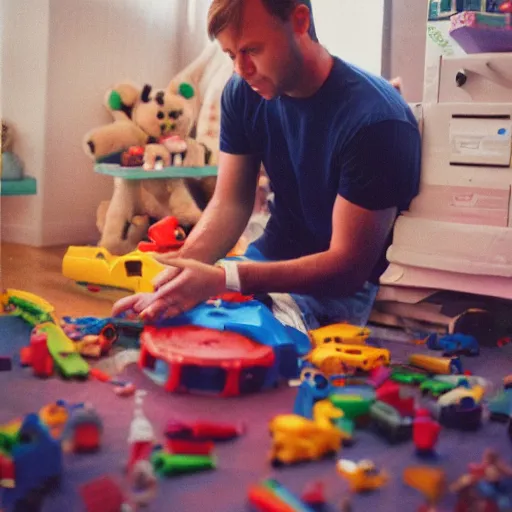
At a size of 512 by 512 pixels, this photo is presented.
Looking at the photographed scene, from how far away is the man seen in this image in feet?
3.89

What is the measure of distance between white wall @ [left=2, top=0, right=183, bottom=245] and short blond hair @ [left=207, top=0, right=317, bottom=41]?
3.36 feet

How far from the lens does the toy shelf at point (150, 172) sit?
6.42 ft

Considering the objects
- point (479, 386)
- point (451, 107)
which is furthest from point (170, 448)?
point (451, 107)

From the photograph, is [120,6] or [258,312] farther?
[120,6]

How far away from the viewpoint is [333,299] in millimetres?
1315

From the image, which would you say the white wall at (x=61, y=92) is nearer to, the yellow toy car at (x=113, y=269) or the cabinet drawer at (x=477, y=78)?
the yellow toy car at (x=113, y=269)

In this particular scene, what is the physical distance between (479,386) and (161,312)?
474 mm

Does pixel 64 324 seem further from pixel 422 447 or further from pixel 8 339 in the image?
pixel 422 447

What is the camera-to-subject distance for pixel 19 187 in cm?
203

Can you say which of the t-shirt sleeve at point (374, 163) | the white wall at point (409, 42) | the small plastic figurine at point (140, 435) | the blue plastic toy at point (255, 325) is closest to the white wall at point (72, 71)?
the white wall at point (409, 42)

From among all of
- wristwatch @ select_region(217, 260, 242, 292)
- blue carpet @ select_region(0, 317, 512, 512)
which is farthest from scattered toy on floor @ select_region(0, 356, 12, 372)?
wristwatch @ select_region(217, 260, 242, 292)

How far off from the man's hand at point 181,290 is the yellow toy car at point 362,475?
419mm

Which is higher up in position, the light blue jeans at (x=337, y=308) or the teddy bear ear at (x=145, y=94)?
the teddy bear ear at (x=145, y=94)

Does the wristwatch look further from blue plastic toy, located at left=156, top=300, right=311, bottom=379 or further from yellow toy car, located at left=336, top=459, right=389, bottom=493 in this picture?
yellow toy car, located at left=336, top=459, right=389, bottom=493
